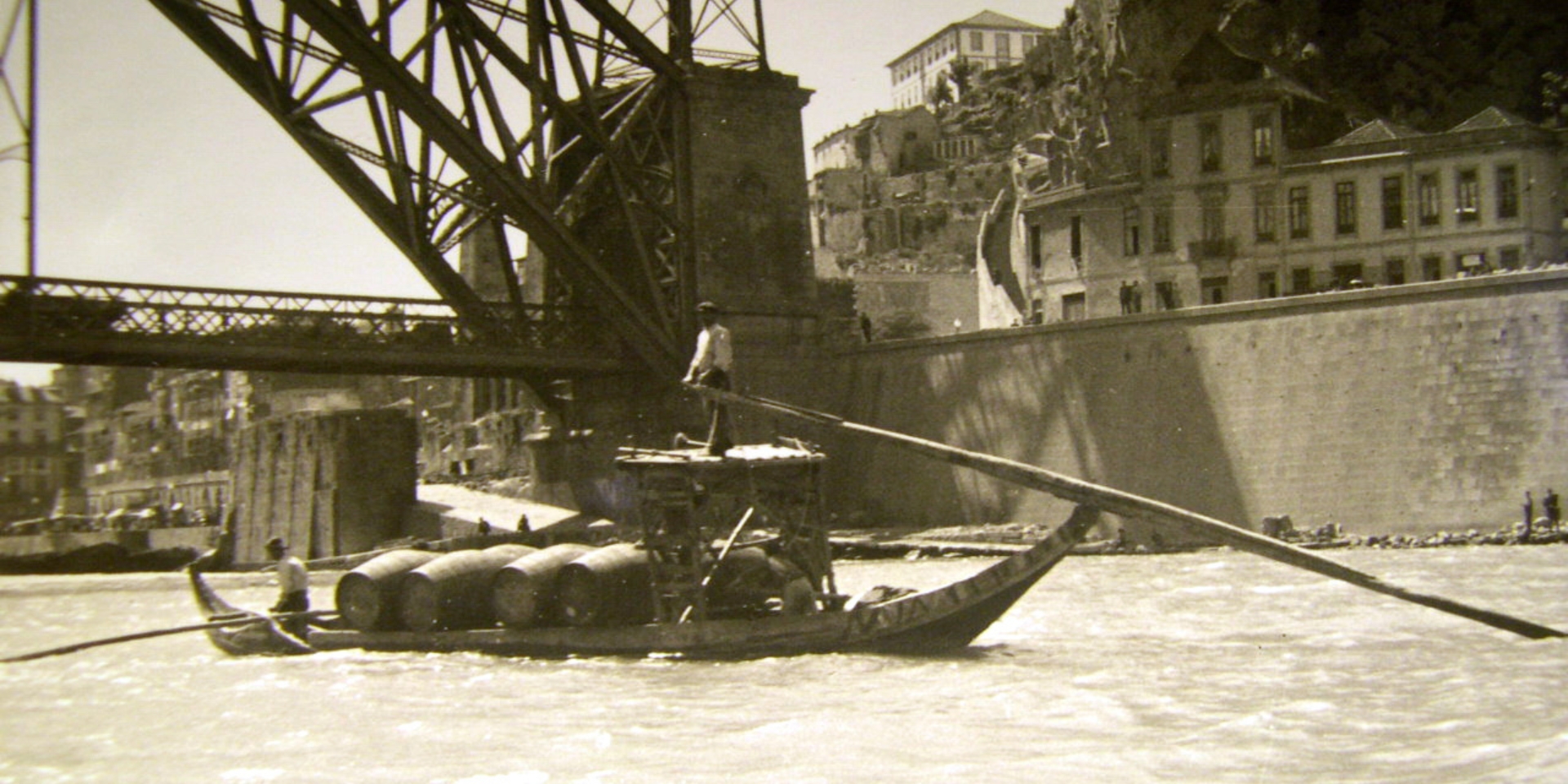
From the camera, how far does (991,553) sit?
30406 millimetres

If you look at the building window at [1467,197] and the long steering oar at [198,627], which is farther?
the building window at [1467,197]

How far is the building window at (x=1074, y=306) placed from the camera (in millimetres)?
40906

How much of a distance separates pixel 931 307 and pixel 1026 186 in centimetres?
1315

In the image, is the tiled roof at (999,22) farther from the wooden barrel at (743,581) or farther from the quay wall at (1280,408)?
the wooden barrel at (743,581)

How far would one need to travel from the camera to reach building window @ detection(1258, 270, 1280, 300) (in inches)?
1451

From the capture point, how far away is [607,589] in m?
16.7

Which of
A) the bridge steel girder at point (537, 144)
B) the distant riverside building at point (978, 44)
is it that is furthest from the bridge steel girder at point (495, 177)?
the distant riverside building at point (978, 44)

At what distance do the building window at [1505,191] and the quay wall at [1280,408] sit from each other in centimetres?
719

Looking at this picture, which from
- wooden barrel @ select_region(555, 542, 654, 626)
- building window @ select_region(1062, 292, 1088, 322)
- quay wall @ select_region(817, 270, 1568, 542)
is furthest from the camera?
building window @ select_region(1062, 292, 1088, 322)

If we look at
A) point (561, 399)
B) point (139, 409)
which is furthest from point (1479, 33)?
point (139, 409)

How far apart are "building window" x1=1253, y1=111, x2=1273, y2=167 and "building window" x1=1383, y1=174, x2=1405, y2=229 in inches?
112

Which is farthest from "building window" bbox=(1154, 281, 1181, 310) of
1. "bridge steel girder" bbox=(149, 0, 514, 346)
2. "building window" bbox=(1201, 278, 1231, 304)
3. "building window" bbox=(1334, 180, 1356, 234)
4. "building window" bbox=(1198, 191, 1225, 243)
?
"bridge steel girder" bbox=(149, 0, 514, 346)

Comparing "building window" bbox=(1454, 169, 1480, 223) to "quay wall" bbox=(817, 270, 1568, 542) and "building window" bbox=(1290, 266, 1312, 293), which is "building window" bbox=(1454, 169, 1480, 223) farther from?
"quay wall" bbox=(817, 270, 1568, 542)

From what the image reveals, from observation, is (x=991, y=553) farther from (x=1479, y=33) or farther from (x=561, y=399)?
(x=1479, y=33)
